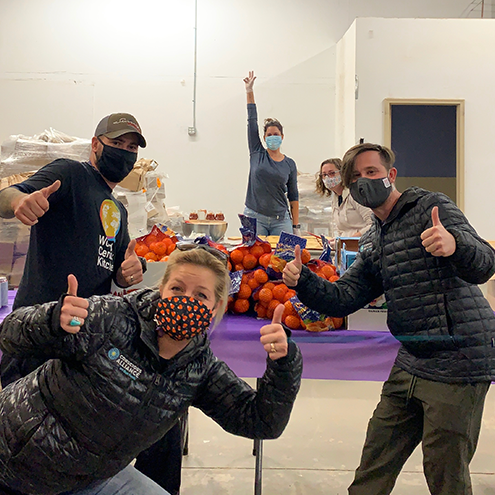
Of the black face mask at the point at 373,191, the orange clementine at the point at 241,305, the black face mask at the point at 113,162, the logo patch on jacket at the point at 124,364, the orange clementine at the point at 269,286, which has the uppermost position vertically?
the black face mask at the point at 113,162

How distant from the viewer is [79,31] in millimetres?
6957

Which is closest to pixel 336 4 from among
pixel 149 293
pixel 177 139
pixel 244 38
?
pixel 244 38

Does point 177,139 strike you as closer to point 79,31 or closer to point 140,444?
point 79,31

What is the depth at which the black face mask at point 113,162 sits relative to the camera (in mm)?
1690

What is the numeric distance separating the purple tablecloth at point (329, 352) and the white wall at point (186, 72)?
5267 millimetres

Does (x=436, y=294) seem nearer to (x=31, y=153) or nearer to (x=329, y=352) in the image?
(x=329, y=352)

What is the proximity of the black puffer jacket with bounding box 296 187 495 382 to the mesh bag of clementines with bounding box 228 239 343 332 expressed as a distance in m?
0.36

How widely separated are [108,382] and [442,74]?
5850 millimetres

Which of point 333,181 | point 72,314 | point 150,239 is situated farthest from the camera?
point 333,181

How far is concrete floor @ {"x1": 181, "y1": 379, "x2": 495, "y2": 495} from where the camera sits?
83.5 inches

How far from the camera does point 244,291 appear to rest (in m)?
2.08

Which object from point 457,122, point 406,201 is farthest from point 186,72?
point 406,201

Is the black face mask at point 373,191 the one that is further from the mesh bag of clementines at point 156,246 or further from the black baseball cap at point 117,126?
the mesh bag of clementines at point 156,246

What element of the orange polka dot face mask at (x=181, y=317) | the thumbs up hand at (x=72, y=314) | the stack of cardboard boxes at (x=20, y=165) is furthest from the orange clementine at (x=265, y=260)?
the stack of cardboard boxes at (x=20, y=165)
